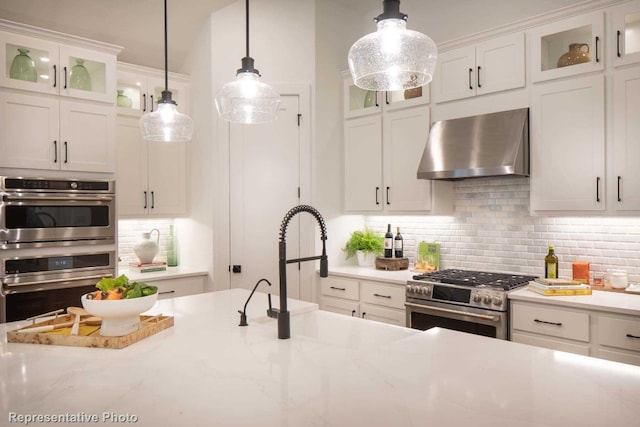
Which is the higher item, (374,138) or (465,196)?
(374,138)

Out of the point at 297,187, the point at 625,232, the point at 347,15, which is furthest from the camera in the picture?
the point at 347,15

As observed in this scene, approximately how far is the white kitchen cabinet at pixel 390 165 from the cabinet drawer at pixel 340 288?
71 cm

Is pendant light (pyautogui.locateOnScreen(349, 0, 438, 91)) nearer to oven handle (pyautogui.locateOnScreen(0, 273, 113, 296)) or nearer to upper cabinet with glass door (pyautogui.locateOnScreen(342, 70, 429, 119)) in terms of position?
upper cabinet with glass door (pyautogui.locateOnScreen(342, 70, 429, 119))

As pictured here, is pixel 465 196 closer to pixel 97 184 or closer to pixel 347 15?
pixel 347 15

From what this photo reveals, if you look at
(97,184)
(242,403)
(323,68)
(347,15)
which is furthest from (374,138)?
(242,403)

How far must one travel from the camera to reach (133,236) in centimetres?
455

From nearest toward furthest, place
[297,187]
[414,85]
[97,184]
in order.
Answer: [414,85], [97,184], [297,187]

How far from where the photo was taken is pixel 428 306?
332 cm

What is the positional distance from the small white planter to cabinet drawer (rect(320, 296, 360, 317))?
48cm

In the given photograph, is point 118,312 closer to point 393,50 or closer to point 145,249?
point 393,50

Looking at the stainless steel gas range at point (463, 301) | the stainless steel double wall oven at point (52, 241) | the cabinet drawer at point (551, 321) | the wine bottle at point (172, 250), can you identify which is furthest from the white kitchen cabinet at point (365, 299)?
the stainless steel double wall oven at point (52, 241)

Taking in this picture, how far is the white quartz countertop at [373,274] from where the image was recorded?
366 cm

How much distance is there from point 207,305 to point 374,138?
2327mm

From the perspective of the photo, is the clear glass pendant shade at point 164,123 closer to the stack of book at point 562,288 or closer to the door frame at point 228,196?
the door frame at point 228,196
